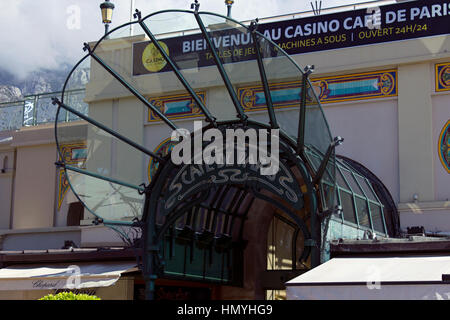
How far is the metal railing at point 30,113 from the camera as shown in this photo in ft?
64.0

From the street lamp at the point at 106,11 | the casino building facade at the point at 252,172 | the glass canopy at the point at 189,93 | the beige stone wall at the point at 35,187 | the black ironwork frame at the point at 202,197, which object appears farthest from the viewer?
the beige stone wall at the point at 35,187

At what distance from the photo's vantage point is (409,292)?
8.83 m

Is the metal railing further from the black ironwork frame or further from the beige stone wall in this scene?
the black ironwork frame

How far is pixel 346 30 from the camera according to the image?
50.3 ft

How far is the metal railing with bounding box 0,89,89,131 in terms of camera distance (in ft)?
64.0

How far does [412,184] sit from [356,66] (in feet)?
8.95

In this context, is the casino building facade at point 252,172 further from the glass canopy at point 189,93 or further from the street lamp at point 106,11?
the street lamp at point 106,11

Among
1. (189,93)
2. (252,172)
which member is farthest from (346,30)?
(252,172)

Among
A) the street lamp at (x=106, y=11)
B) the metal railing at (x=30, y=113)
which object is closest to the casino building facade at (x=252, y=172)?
the street lamp at (x=106, y=11)

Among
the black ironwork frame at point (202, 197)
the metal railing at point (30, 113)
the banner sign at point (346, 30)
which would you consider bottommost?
the black ironwork frame at point (202, 197)

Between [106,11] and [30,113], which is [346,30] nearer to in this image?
[106,11]

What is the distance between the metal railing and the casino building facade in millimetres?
1370

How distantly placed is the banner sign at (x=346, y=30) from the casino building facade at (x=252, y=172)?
29mm

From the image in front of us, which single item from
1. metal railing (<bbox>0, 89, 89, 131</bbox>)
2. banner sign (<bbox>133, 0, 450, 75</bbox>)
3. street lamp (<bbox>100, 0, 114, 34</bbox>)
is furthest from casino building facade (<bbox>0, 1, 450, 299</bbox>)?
metal railing (<bbox>0, 89, 89, 131</bbox>)
